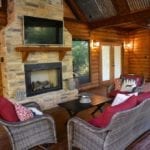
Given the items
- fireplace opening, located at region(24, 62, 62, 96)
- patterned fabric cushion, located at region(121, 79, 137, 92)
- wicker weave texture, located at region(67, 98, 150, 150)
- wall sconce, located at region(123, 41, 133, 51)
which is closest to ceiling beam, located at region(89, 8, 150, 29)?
patterned fabric cushion, located at region(121, 79, 137, 92)

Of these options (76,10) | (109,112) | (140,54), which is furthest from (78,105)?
(140,54)

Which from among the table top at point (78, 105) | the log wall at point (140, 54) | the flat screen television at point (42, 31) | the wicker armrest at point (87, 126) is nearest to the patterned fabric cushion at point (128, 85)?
the table top at point (78, 105)

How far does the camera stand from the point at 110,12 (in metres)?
6.23

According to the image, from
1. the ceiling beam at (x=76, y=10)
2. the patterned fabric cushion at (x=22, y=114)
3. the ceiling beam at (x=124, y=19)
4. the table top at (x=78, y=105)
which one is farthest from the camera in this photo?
the ceiling beam at (x=76, y=10)

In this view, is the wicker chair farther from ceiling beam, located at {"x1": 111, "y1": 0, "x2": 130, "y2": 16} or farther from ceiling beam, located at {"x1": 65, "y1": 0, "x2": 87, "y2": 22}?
ceiling beam, located at {"x1": 65, "y1": 0, "x2": 87, "y2": 22}

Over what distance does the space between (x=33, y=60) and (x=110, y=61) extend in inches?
179

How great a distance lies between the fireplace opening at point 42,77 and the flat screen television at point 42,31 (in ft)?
2.13

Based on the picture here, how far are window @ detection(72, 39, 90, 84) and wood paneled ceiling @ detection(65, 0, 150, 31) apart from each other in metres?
0.81

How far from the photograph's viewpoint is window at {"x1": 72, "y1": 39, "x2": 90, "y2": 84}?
274 inches

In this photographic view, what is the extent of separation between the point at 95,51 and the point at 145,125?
5.11 m

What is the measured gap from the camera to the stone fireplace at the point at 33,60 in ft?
14.4

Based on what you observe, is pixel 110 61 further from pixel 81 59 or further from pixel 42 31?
pixel 42 31

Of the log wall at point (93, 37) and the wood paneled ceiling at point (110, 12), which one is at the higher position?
the wood paneled ceiling at point (110, 12)

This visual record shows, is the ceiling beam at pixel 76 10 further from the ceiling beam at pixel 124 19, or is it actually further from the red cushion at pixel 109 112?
the red cushion at pixel 109 112
